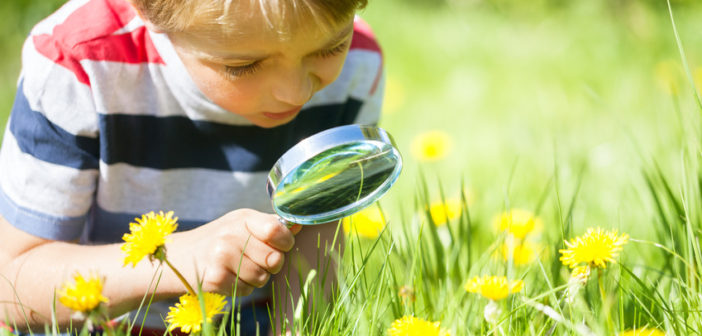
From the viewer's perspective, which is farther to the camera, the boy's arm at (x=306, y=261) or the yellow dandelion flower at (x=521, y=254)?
the yellow dandelion flower at (x=521, y=254)

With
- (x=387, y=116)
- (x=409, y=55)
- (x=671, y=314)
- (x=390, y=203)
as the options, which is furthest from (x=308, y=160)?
(x=409, y=55)

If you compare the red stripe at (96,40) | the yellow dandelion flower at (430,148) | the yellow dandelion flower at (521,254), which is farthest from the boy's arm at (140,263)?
the yellow dandelion flower at (430,148)

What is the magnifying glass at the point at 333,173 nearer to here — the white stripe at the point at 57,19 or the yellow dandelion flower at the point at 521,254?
the yellow dandelion flower at the point at 521,254

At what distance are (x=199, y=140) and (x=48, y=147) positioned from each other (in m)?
0.32

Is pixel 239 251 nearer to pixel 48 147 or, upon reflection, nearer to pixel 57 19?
pixel 48 147

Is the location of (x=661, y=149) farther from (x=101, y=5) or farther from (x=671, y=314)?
(x=101, y=5)

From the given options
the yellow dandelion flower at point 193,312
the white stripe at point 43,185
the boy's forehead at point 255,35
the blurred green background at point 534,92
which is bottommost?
the blurred green background at point 534,92

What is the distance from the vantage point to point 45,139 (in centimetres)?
137

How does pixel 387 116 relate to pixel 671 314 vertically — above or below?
below

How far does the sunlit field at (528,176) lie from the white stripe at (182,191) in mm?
280

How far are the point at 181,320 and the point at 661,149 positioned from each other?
67.0 inches

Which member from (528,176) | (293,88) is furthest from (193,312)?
(528,176)

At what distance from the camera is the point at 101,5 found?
144 centimetres

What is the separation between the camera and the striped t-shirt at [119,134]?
54.0 inches
